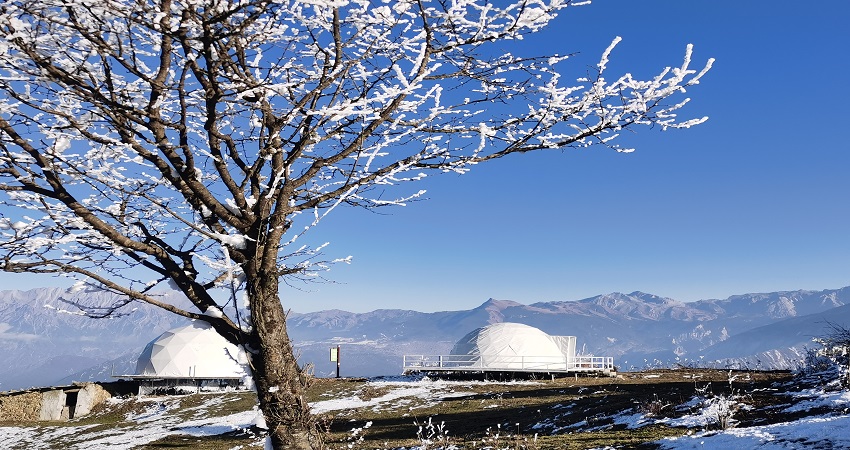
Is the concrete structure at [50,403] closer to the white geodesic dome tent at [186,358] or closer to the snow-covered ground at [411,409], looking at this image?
the snow-covered ground at [411,409]

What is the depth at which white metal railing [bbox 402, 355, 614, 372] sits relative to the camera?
37.4 meters

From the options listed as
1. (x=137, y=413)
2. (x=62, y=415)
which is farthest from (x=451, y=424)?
(x=62, y=415)

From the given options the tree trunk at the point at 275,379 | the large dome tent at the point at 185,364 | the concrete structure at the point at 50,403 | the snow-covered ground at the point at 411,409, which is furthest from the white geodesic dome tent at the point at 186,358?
the tree trunk at the point at 275,379

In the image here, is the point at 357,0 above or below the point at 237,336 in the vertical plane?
above

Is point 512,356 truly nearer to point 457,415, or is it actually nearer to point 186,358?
point 457,415

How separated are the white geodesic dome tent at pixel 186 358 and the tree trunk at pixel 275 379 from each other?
1477 inches

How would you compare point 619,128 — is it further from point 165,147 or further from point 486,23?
point 165,147

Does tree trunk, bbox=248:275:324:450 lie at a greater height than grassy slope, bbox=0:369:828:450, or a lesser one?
greater

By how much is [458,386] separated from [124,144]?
27.1m

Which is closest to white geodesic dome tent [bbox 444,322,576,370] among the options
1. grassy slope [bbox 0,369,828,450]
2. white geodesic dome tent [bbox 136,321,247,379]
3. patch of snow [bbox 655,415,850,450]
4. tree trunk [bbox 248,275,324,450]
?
grassy slope [bbox 0,369,828,450]

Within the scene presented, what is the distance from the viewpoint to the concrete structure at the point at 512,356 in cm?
3784

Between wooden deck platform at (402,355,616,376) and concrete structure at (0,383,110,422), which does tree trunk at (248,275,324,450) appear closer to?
wooden deck platform at (402,355,616,376)

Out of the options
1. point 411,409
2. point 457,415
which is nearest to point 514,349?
point 411,409

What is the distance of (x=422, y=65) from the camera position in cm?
674
